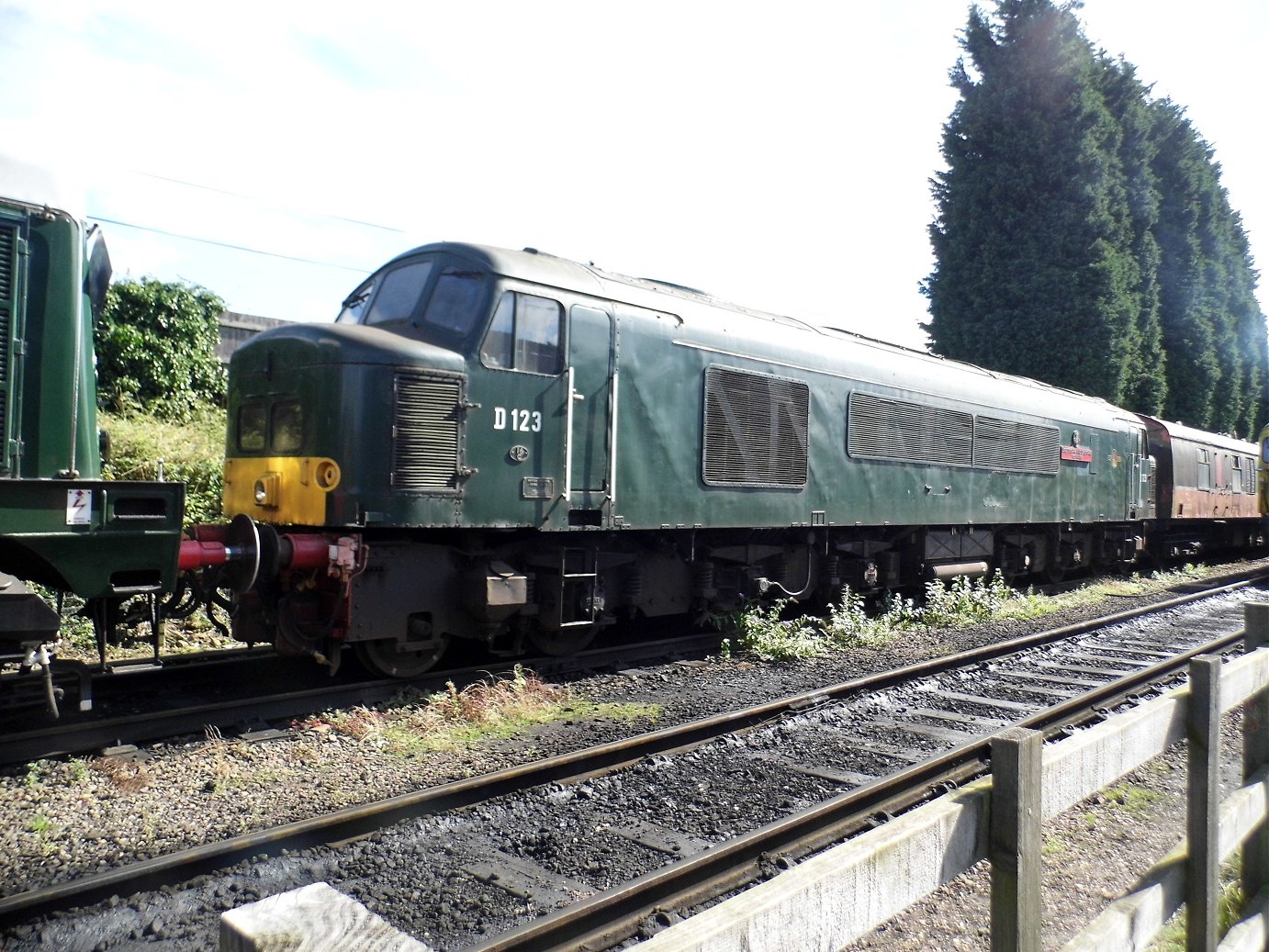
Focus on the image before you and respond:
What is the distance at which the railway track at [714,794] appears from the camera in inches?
154

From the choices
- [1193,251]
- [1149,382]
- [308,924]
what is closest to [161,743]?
[308,924]

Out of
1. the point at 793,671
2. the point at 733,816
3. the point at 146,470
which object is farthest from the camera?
the point at 146,470

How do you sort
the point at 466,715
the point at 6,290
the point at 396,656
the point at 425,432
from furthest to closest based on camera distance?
the point at 396,656 → the point at 425,432 → the point at 466,715 → the point at 6,290

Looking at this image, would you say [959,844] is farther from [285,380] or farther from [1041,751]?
[285,380]

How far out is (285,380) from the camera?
24.0 ft

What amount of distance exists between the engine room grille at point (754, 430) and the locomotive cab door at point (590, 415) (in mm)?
1270

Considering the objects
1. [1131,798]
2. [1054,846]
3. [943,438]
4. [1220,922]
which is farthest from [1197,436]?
[1220,922]

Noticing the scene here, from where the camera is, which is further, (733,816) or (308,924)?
(733,816)

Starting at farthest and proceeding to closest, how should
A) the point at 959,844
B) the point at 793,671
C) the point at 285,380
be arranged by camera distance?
the point at 793,671 → the point at 285,380 → the point at 959,844

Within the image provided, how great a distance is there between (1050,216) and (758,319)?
921 inches

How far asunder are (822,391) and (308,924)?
9693 mm

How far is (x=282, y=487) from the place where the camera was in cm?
725

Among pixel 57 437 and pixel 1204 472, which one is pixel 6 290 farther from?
pixel 1204 472

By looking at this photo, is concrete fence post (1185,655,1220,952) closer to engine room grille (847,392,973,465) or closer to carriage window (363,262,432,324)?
carriage window (363,262,432,324)
